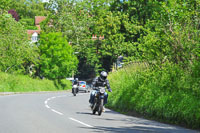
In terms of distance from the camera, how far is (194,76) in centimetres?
1489

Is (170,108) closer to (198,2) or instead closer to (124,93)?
(198,2)

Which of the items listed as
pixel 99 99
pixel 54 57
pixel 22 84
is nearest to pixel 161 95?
Result: pixel 99 99

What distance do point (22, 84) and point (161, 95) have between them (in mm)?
35437

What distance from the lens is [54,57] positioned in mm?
62000

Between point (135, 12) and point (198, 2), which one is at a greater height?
point (135, 12)

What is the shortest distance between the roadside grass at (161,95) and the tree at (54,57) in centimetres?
3850

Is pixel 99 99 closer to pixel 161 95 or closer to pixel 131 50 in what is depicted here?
pixel 161 95

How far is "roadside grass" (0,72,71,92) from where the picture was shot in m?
46.4

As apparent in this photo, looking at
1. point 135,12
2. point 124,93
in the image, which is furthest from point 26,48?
point 124,93

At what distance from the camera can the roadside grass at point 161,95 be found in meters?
14.2

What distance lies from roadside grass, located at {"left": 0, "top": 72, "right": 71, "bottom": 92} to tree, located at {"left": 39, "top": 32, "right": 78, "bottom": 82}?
1.88m

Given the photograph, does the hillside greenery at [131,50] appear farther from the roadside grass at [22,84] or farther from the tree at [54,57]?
the roadside grass at [22,84]

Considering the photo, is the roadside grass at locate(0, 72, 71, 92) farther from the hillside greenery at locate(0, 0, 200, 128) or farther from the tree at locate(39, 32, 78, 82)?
the tree at locate(39, 32, 78, 82)

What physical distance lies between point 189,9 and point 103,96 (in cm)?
524
